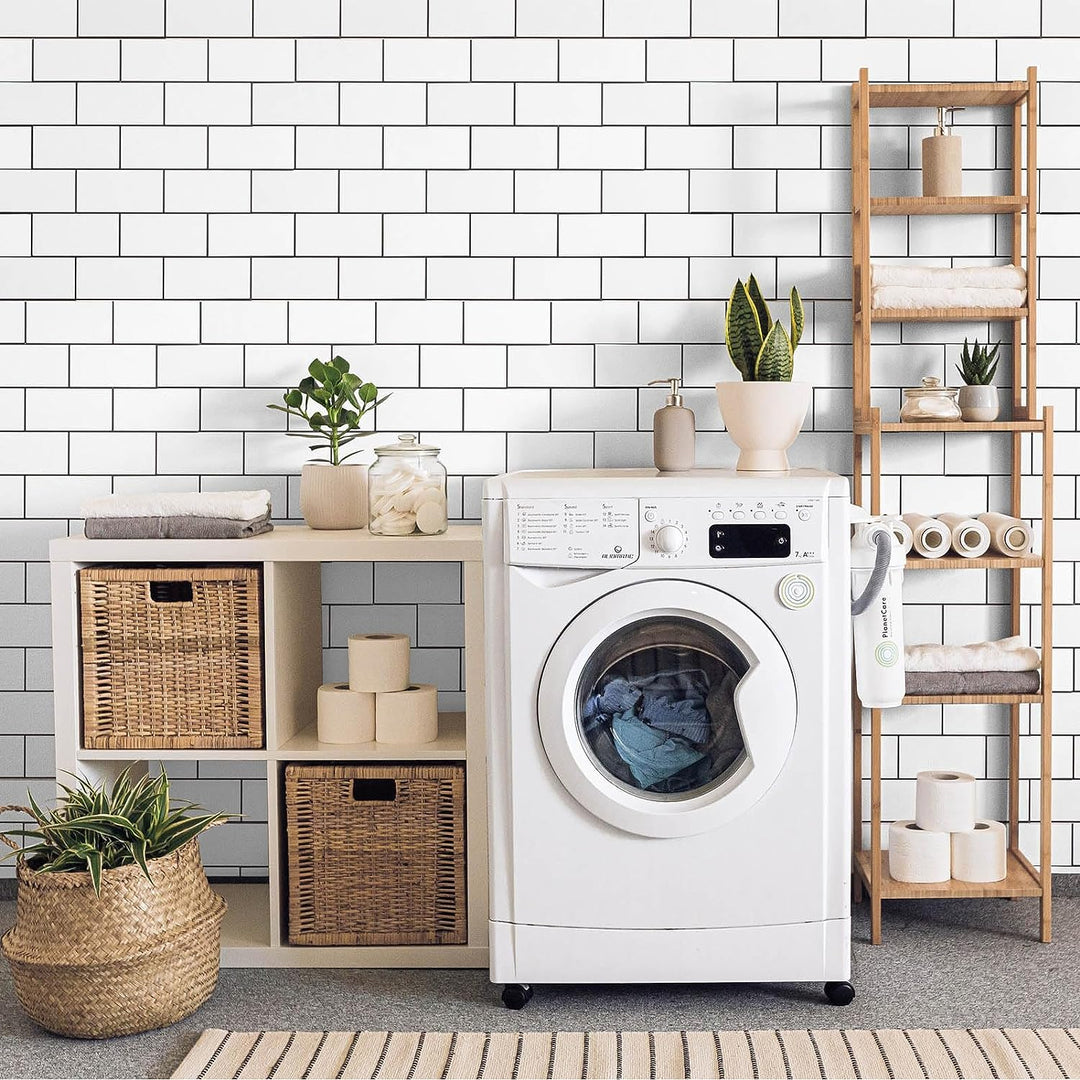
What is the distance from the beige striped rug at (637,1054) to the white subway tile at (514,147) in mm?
1917

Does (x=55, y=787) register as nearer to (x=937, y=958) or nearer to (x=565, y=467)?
(x=565, y=467)

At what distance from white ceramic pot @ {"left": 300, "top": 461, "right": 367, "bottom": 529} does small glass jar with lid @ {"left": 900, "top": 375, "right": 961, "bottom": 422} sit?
1.22 meters

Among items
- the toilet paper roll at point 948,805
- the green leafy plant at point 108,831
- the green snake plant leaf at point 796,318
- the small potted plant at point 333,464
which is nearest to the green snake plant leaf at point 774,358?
the green snake plant leaf at point 796,318

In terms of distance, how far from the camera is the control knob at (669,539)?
221cm

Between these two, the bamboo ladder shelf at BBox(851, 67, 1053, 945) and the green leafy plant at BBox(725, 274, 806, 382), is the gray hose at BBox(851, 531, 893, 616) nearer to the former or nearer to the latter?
the bamboo ladder shelf at BBox(851, 67, 1053, 945)

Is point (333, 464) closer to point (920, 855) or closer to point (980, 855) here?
point (920, 855)

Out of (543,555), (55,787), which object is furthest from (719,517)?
(55,787)

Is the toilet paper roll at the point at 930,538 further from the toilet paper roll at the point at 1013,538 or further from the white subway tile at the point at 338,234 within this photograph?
the white subway tile at the point at 338,234

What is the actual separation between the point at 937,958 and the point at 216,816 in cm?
153

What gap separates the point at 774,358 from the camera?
2541 mm

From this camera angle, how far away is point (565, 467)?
9.62 ft

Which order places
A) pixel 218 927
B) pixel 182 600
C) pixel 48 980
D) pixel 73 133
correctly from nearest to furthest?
pixel 48 980
pixel 218 927
pixel 182 600
pixel 73 133
